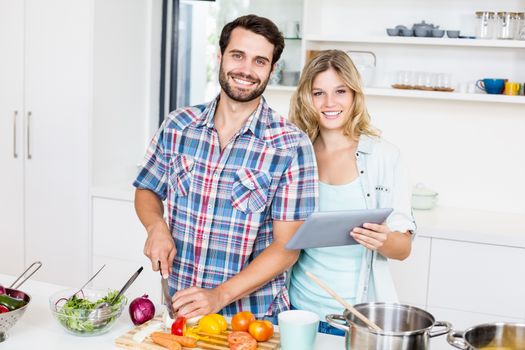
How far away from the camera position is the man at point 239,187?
217 cm

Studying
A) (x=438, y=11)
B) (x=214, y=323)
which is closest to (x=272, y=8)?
(x=438, y=11)

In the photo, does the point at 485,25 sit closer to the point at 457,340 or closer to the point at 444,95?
the point at 444,95

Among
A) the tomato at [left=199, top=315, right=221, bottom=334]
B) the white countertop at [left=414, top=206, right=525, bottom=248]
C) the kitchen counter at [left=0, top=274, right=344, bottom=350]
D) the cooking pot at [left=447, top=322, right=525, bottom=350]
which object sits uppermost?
the cooking pot at [left=447, top=322, right=525, bottom=350]

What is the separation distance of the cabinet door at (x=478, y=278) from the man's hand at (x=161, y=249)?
1.50m

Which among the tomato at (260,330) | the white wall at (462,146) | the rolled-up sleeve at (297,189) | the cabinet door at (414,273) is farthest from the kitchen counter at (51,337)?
the white wall at (462,146)

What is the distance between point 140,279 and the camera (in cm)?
372

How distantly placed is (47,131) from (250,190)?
2.07 meters

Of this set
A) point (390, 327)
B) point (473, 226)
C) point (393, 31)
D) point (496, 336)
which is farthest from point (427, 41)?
point (496, 336)

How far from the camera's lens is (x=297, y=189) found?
2174mm

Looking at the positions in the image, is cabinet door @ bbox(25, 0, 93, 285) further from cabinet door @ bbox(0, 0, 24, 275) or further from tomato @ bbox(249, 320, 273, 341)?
tomato @ bbox(249, 320, 273, 341)

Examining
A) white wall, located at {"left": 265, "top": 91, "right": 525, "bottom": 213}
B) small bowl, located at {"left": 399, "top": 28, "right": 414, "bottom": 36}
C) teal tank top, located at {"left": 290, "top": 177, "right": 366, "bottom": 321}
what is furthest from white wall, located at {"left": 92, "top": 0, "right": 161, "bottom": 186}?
teal tank top, located at {"left": 290, "top": 177, "right": 366, "bottom": 321}

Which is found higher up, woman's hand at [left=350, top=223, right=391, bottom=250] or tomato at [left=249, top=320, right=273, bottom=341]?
woman's hand at [left=350, top=223, right=391, bottom=250]

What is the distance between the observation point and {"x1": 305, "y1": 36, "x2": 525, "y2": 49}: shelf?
340 cm

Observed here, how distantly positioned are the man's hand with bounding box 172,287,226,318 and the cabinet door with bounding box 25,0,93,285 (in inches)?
81.0
